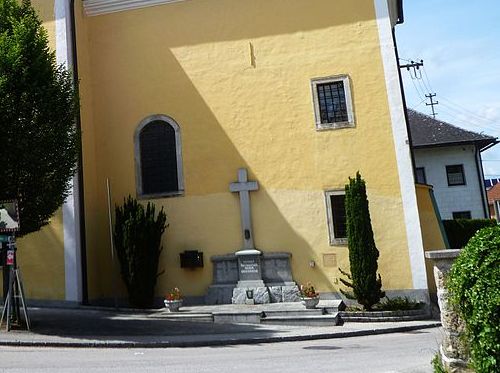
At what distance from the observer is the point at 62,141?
11.4 m

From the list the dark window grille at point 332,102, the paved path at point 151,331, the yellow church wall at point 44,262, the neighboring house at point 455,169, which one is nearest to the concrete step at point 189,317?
the paved path at point 151,331

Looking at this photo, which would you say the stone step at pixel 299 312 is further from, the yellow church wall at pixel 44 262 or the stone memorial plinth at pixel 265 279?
the yellow church wall at pixel 44 262

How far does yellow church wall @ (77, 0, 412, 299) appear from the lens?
49.0ft

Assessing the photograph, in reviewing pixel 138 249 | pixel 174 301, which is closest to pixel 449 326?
pixel 174 301

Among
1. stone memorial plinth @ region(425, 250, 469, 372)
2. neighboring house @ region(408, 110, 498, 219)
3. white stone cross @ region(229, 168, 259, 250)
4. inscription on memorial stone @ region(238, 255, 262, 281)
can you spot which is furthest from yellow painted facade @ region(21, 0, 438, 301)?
neighboring house @ region(408, 110, 498, 219)

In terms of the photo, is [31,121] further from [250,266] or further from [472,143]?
[472,143]

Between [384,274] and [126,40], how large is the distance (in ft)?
36.2

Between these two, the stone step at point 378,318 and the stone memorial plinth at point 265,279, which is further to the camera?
the stone memorial plinth at point 265,279

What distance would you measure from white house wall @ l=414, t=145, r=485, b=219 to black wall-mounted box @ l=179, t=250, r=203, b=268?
18.9 metres

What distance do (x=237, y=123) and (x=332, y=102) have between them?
299cm

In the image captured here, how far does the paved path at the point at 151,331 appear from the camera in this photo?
997 cm

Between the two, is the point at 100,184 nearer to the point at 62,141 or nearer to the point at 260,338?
the point at 62,141

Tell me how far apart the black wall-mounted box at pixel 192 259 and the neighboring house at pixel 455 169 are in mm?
18107

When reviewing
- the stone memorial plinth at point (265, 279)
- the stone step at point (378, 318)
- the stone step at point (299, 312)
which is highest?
the stone memorial plinth at point (265, 279)
